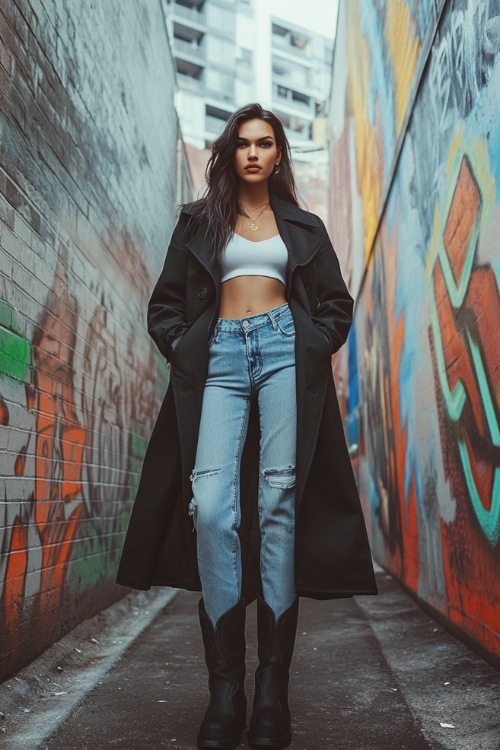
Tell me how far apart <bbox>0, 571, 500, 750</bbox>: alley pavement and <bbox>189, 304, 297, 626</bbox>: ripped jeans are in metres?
0.45

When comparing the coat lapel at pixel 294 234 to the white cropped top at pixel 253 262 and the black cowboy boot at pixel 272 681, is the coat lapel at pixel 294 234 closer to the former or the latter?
the white cropped top at pixel 253 262

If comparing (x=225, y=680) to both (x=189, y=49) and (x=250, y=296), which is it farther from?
(x=189, y=49)

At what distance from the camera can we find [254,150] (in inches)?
103

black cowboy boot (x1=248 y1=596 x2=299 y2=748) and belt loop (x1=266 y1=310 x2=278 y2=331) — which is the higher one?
belt loop (x1=266 y1=310 x2=278 y2=331)

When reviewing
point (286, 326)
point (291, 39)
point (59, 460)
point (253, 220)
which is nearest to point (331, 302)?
point (286, 326)

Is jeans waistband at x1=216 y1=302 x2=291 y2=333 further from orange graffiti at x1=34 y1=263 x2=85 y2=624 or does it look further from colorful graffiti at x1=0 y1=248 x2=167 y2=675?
orange graffiti at x1=34 y1=263 x2=85 y2=624

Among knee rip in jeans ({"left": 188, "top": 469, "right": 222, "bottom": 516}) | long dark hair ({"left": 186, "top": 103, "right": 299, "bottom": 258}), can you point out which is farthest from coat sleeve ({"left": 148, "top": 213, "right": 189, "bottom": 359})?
knee rip in jeans ({"left": 188, "top": 469, "right": 222, "bottom": 516})

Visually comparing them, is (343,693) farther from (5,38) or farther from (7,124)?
(5,38)

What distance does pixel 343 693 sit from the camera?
2.84m

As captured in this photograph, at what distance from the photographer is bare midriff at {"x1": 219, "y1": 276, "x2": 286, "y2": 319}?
2498mm

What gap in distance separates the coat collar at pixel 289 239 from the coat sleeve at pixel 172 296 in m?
0.06

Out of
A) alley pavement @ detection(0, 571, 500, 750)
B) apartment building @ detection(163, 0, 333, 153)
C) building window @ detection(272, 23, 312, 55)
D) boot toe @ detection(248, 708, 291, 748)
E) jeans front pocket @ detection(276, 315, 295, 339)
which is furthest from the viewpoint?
building window @ detection(272, 23, 312, 55)

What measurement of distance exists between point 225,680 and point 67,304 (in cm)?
208

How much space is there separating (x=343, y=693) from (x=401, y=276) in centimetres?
314
